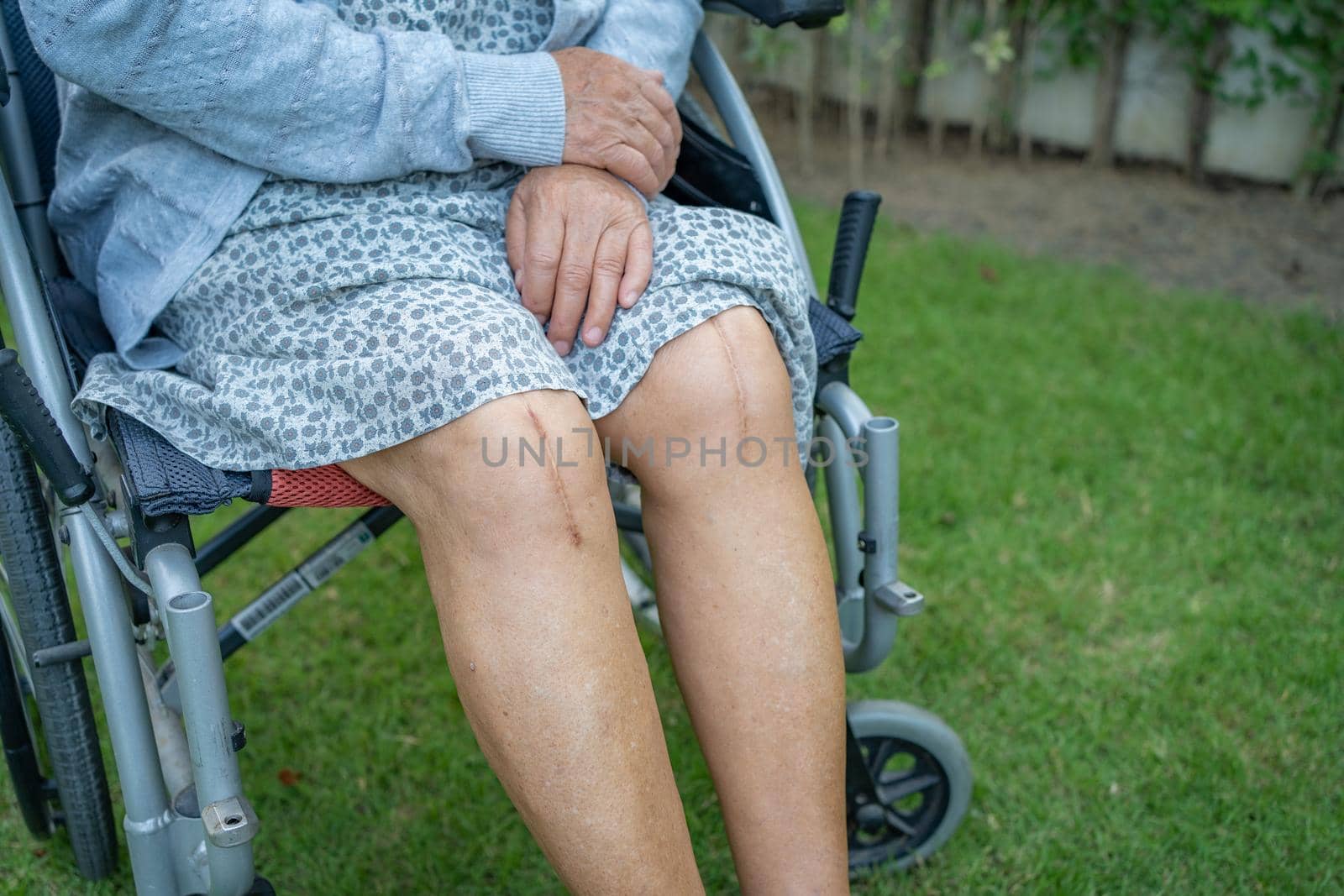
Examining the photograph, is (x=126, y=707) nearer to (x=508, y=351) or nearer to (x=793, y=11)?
(x=508, y=351)

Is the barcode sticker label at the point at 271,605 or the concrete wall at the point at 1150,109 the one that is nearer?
the barcode sticker label at the point at 271,605

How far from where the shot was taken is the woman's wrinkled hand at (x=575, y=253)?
1.18 m

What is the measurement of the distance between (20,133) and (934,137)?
354 centimetres

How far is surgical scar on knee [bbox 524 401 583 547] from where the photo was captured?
103 centimetres

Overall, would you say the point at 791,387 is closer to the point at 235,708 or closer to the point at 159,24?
the point at 159,24

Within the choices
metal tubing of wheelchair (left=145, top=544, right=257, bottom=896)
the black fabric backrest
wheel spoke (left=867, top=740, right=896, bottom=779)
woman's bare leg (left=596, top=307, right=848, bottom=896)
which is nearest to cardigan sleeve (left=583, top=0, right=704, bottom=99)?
woman's bare leg (left=596, top=307, right=848, bottom=896)

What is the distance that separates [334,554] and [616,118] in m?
0.62

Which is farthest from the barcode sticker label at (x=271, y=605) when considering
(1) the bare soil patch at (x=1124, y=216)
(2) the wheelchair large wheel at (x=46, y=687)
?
(1) the bare soil patch at (x=1124, y=216)

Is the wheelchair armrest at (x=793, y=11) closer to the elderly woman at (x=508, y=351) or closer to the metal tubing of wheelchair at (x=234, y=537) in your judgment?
the elderly woman at (x=508, y=351)

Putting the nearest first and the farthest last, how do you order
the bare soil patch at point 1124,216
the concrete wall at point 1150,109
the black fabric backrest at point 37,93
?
the black fabric backrest at point 37,93, the bare soil patch at point 1124,216, the concrete wall at point 1150,109

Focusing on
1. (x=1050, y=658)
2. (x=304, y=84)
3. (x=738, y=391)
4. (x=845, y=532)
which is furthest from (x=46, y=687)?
(x=1050, y=658)

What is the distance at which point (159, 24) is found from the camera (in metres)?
1.06

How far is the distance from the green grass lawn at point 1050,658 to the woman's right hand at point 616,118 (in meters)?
0.89

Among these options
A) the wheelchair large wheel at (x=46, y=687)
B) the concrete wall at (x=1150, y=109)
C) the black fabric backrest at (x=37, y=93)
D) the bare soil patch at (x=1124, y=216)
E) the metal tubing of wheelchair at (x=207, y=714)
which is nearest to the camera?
the metal tubing of wheelchair at (x=207, y=714)
